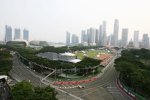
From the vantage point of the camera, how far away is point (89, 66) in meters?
64.2

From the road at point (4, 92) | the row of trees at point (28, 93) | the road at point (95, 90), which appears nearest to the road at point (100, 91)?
the road at point (95, 90)

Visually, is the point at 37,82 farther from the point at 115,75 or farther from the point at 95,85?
the point at 115,75

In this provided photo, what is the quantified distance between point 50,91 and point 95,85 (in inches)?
861

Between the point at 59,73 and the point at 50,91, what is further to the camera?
the point at 59,73

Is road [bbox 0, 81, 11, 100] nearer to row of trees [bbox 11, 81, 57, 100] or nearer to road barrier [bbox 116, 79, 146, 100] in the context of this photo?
row of trees [bbox 11, 81, 57, 100]

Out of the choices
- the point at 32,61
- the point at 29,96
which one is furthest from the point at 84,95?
the point at 32,61

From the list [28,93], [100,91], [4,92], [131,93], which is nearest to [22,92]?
[28,93]

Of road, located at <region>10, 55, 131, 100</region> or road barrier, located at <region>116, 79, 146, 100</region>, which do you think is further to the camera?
road, located at <region>10, 55, 131, 100</region>

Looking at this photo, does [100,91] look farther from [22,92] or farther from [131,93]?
[22,92]

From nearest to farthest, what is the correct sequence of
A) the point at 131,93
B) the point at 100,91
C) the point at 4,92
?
the point at 4,92, the point at 131,93, the point at 100,91

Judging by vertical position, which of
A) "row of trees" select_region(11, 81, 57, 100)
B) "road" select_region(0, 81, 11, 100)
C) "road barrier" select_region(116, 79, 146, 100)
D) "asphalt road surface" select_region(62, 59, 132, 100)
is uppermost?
"road" select_region(0, 81, 11, 100)

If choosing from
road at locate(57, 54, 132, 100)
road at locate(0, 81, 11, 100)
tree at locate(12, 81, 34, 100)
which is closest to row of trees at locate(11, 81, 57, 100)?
tree at locate(12, 81, 34, 100)

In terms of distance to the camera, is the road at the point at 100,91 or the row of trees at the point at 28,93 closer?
the row of trees at the point at 28,93

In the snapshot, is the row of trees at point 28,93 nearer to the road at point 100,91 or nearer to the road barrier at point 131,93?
the road at point 100,91
